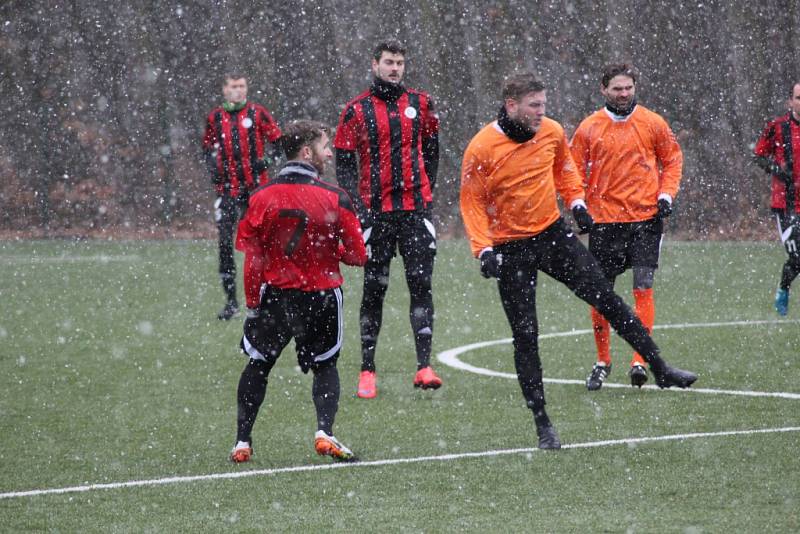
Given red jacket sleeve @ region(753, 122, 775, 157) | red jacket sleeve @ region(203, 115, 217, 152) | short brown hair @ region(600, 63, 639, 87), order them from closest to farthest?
short brown hair @ region(600, 63, 639, 87) < red jacket sleeve @ region(753, 122, 775, 157) < red jacket sleeve @ region(203, 115, 217, 152)

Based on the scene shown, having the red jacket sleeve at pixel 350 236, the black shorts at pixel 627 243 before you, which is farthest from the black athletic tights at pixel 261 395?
the black shorts at pixel 627 243

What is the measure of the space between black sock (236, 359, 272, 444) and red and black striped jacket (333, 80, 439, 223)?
7.40ft

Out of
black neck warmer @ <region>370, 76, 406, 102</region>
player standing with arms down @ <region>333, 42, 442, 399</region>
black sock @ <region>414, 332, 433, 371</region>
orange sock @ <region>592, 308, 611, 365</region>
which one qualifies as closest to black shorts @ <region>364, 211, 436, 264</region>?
player standing with arms down @ <region>333, 42, 442, 399</region>

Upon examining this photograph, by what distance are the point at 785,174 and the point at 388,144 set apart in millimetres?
4847

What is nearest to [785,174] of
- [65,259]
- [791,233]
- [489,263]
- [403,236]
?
Result: [791,233]

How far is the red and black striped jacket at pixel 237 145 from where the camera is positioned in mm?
13266

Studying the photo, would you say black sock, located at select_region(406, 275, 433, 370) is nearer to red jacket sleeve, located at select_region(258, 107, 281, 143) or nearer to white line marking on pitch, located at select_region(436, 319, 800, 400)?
white line marking on pitch, located at select_region(436, 319, 800, 400)

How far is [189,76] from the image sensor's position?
1155 inches

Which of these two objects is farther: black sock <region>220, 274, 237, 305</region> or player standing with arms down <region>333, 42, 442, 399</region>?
black sock <region>220, 274, 237, 305</region>

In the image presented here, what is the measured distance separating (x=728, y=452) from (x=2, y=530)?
3.19 meters

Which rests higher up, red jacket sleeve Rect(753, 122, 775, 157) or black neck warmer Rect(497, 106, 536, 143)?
black neck warmer Rect(497, 106, 536, 143)

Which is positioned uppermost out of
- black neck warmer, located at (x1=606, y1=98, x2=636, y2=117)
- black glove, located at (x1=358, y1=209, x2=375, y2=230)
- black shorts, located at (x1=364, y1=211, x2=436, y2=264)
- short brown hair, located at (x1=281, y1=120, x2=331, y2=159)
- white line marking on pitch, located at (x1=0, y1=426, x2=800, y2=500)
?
black neck warmer, located at (x1=606, y1=98, x2=636, y2=117)

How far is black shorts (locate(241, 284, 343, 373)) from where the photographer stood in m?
6.49

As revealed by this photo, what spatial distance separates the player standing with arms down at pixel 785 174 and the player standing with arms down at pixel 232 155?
456 cm
